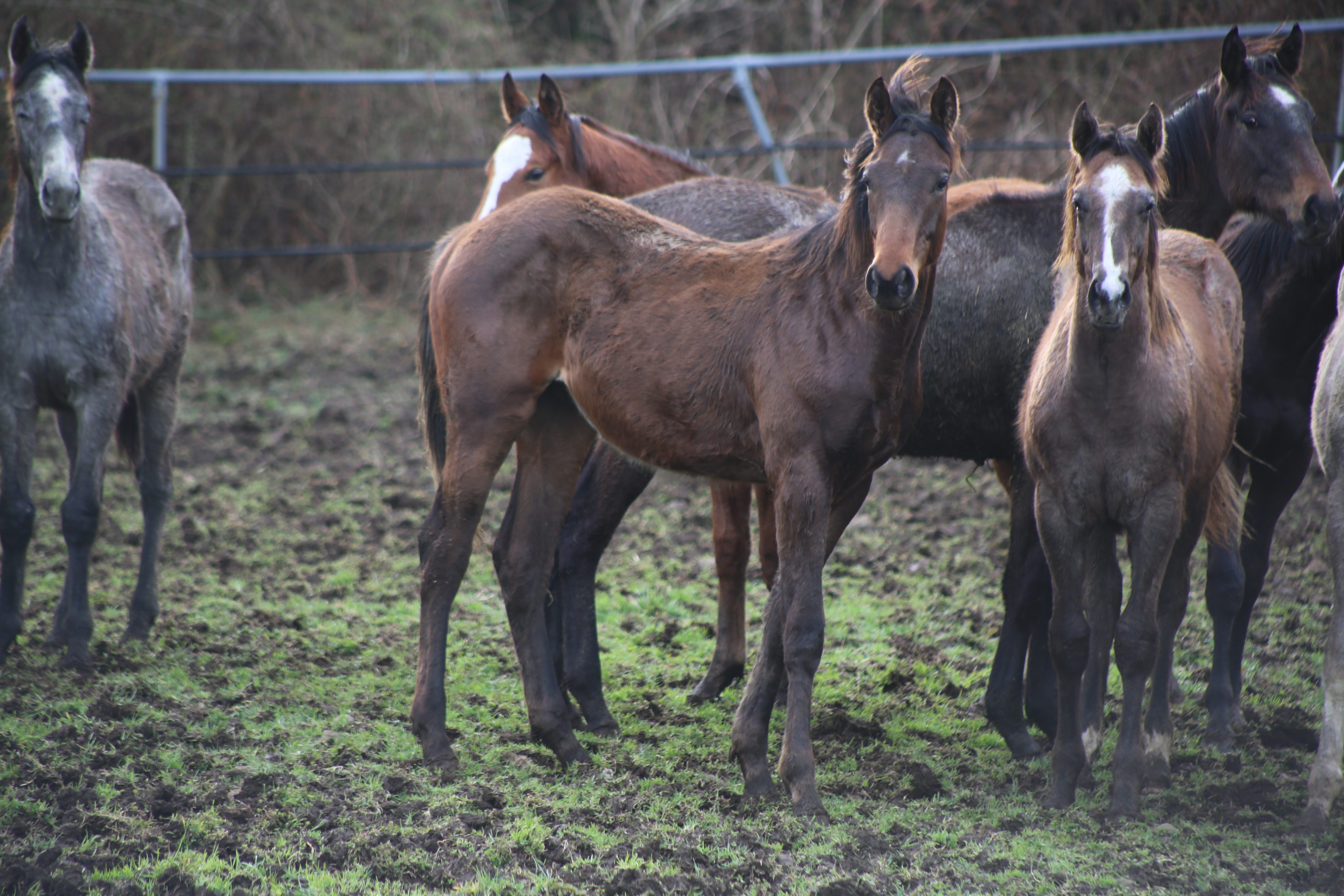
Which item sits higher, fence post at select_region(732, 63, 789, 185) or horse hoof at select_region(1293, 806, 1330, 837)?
fence post at select_region(732, 63, 789, 185)

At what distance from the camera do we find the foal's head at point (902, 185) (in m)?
3.26

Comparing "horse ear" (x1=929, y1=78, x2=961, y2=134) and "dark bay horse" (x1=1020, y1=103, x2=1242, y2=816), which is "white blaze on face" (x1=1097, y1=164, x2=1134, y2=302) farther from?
"horse ear" (x1=929, y1=78, x2=961, y2=134)

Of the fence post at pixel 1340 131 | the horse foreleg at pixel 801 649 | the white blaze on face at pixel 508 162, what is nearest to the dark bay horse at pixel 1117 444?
the horse foreleg at pixel 801 649

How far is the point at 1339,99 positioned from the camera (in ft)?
26.7

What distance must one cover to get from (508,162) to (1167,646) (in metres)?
3.76

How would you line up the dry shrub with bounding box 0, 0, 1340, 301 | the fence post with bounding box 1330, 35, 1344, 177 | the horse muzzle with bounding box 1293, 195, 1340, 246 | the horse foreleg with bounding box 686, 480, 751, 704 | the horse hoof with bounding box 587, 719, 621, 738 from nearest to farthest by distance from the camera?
the horse muzzle with bounding box 1293, 195, 1340, 246, the horse hoof with bounding box 587, 719, 621, 738, the horse foreleg with bounding box 686, 480, 751, 704, the fence post with bounding box 1330, 35, 1344, 177, the dry shrub with bounding box 0, 0, 1340, 301

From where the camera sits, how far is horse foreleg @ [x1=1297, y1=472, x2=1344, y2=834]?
327 centimetres

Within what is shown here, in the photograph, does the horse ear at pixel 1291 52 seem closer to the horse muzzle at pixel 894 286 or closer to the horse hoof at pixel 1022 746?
the horse muzzle at pixel 894 286

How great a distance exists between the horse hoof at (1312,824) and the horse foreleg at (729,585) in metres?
2.06

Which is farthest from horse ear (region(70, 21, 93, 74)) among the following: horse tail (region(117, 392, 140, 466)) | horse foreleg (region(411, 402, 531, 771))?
horse foreleg (region(411, 402, 531, 771))

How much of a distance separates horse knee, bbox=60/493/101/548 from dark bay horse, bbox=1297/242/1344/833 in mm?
4544

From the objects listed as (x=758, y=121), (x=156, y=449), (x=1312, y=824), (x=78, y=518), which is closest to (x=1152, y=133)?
(x=1312, y=824)

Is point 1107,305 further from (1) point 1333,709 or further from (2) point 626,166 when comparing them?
(2) point 626,166

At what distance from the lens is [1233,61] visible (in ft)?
14.2
